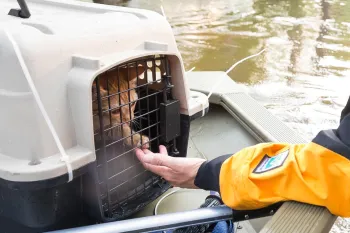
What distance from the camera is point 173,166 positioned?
3.44 ft

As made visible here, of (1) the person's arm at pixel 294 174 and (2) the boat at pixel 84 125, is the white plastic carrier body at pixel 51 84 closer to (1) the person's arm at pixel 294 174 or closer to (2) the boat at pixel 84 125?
(2) the boat at pixel 84 125

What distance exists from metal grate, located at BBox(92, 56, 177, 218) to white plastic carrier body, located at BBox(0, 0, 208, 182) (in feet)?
0.36

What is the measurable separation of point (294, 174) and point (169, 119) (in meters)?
0.50

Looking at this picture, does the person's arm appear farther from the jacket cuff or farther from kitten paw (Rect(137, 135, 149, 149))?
kitten paw (Rect(137, 135, 149, 149))

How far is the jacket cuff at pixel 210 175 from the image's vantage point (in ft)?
2.91

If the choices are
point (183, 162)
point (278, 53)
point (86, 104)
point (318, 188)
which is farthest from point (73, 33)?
point (278, 53)

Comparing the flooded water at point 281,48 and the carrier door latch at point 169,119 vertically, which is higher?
the carrier door latch at point 169,119

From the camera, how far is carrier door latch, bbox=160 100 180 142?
117 centimetres

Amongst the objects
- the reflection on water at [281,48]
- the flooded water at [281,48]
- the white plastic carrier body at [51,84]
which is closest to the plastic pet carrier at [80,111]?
the white plastic carrier body at [51,84]

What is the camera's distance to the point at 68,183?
0.97 m

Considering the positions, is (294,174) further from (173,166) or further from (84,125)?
(84,125)

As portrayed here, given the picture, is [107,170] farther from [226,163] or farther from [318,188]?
[318,188]

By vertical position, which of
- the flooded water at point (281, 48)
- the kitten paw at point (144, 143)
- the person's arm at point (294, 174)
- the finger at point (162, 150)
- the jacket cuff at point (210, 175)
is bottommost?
the flooded water at point (281, 48)

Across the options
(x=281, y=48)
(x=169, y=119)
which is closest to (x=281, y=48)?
(x=281, y=48)
